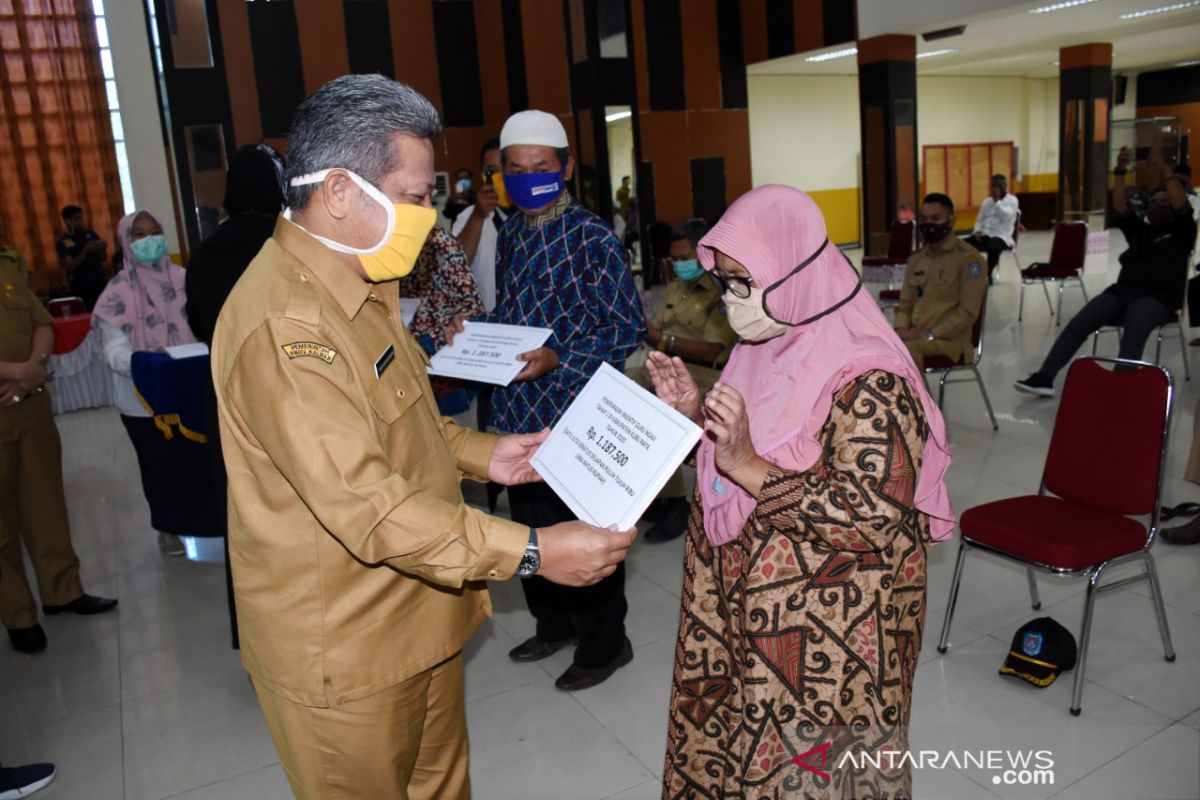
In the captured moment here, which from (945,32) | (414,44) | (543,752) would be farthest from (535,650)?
(414,44)

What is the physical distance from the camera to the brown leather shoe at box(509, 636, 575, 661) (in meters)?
3.15

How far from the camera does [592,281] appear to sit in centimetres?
266

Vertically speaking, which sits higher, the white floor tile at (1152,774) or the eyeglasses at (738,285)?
the eyeglasses at (738,285)

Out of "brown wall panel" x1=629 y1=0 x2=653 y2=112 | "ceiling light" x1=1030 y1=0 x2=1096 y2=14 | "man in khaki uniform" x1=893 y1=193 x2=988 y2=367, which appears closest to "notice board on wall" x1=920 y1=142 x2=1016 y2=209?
"ceiling light" x1=1030 y1=0 x2=1096 y2=14

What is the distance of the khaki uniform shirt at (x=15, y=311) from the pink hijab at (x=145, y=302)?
1.91ft

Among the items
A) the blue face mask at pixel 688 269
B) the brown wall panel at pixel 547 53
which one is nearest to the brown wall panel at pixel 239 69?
the brown wall panel at pixel 547 53

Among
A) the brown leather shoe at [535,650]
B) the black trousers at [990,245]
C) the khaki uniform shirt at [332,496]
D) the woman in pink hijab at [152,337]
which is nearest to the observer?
the khaki uniform shirt at [332,496]

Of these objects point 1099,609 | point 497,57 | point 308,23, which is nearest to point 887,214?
point 497,57

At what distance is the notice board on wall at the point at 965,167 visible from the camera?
1958 cm

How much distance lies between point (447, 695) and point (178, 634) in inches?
95.6

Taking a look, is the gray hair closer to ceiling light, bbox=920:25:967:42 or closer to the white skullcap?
the white skullcap

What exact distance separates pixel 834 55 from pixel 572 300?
13.4m

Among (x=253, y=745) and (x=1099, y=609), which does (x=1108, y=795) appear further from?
(x=253, y=745)

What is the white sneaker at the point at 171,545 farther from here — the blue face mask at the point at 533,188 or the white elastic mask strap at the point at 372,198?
the white elastic mask strap at the point at 372,198
